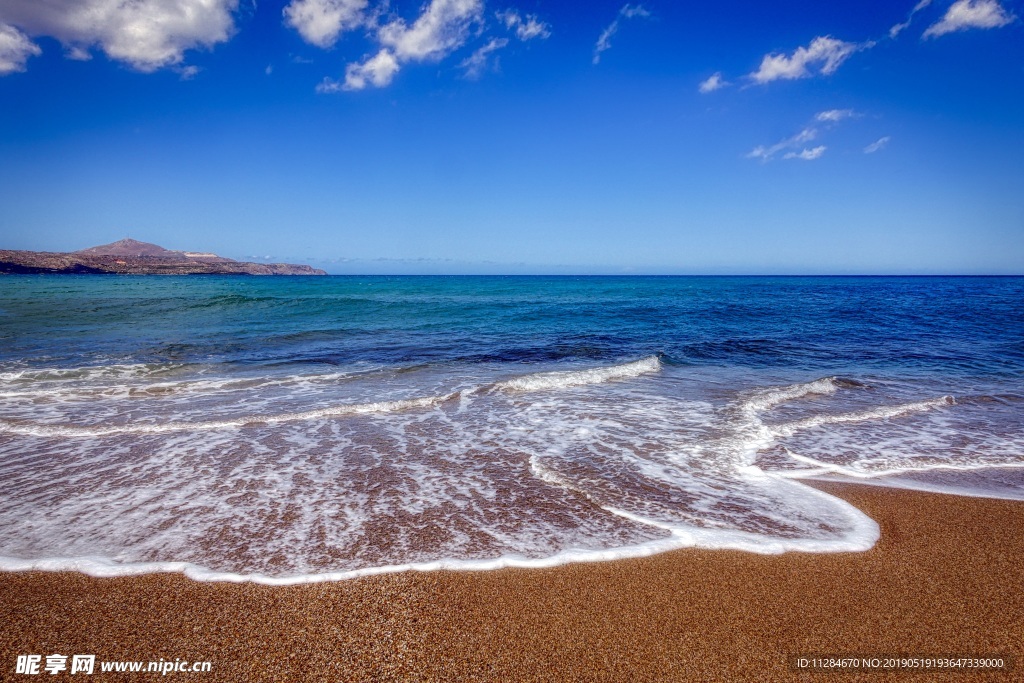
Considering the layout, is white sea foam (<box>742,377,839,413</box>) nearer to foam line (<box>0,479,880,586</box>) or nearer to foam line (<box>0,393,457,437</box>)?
foam line (<box>0,479,880,586</box>)

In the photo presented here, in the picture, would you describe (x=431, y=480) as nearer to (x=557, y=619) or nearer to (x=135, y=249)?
(x=557, y=619)

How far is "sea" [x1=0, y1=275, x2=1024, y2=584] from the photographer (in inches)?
168

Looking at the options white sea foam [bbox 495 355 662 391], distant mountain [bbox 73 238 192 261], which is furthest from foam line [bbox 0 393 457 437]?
distant mountain [bbox 73 238 192 261]

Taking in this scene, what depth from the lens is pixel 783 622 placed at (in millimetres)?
3227

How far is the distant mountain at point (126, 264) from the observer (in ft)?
262

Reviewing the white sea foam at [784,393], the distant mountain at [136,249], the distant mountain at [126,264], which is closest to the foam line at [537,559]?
the white sea foam at [784,393]

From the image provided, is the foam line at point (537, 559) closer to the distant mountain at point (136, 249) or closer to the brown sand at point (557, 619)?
the brown sand at point (557, 619)

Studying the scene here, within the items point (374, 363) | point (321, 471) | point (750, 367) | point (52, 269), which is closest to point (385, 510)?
point (321, 471)

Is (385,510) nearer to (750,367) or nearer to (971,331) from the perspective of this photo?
(750,367)

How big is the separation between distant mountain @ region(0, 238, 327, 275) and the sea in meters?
91.3

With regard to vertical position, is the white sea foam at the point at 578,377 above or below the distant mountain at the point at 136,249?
below

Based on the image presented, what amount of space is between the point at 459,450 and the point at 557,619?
381 cm

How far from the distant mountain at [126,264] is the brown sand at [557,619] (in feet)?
349

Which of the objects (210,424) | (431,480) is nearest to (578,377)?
(431,480)
